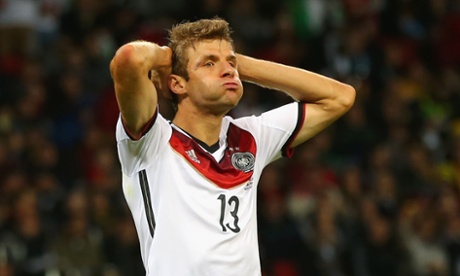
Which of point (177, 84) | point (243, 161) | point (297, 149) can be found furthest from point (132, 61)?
point (297, 149)

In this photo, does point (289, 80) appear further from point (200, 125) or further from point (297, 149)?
point (297, 149)

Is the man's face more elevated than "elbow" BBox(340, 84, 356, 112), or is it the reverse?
the man's face

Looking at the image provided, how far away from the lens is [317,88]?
473cm

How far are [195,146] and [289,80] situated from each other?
23.7 inches

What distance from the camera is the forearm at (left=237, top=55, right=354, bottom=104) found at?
4637 mm

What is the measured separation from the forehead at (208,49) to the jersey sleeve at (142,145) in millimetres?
346

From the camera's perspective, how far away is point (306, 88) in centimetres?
471

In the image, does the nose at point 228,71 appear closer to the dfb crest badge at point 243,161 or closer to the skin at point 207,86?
the skin at point 207,86

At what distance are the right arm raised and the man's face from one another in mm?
286

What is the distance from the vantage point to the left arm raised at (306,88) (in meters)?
4.64

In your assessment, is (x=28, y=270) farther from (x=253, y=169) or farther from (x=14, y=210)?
(x=253, y=169)

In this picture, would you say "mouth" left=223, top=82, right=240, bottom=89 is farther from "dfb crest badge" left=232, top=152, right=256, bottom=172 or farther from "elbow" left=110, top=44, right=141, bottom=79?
"elbow" left=110, top=44, right=141, bottom=79

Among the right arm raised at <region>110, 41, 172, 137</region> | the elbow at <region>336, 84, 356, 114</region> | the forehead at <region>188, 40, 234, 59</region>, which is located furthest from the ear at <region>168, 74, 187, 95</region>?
the elbow at <region>336, 84, 356, 114</region>

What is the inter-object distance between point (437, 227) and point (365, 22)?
3.30 m
